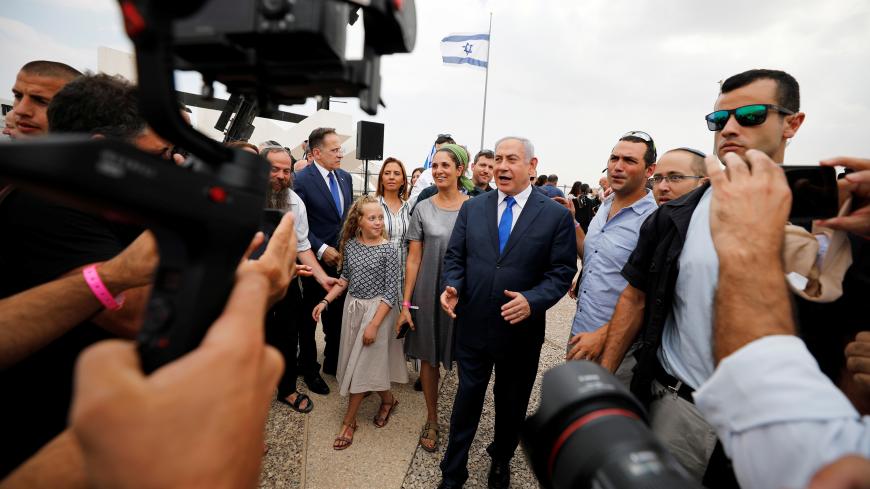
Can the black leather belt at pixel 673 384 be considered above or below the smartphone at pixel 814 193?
below

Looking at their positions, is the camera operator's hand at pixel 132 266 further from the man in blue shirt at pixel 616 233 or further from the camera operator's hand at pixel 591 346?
the man in blue shirt at pixel 616 233

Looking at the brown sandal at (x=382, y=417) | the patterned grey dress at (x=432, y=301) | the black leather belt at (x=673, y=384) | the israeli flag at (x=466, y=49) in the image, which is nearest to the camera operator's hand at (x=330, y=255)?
the patterned grey dress at (x=432, y=301)

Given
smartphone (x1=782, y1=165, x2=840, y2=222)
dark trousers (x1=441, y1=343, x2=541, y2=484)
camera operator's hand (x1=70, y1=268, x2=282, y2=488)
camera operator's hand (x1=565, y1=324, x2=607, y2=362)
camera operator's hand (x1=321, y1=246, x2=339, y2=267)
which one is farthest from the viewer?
camera operator's hand (x1=321, y1=246, x2=339, y2=267)

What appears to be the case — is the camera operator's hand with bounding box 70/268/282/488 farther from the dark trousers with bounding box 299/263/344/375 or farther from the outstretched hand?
the dark trousers with bounding box 299/263/344/375

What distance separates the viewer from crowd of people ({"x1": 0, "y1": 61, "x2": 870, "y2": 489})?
520mm

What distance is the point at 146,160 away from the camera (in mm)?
482

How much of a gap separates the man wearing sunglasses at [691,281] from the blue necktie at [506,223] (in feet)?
2.80

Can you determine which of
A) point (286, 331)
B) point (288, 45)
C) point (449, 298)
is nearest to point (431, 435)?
point (449, 298)

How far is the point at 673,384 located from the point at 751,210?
3.83ft

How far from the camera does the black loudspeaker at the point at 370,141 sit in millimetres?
7355

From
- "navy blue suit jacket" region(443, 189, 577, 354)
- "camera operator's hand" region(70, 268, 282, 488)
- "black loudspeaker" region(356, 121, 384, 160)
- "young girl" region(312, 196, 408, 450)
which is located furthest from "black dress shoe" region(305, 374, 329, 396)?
"black loudspeaker" region(356, 121, 384, 160)

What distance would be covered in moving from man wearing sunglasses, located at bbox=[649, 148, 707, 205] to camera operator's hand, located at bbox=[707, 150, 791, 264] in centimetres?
270

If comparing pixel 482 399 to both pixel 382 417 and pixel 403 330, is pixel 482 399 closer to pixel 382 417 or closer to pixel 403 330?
pixel 403 330

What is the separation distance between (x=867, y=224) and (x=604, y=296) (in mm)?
1676
